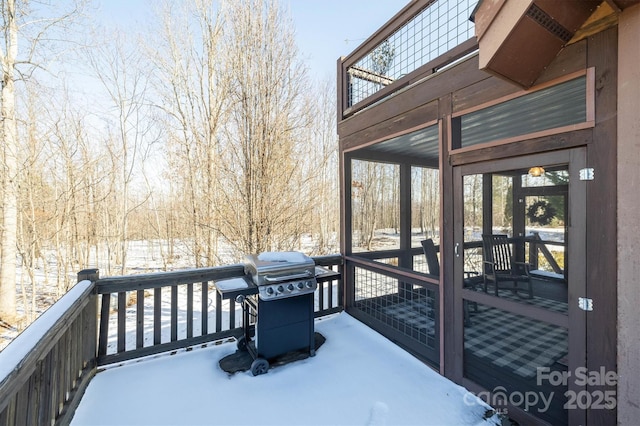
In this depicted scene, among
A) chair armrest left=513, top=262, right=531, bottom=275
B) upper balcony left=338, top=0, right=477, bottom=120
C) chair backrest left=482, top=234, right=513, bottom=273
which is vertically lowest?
chair armrest left=513, top=262, right=531, bottom=275

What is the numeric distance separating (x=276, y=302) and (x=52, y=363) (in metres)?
1.59

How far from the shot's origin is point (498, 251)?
2.36 meters

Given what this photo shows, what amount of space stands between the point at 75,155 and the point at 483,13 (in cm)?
797

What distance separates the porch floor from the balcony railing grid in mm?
3047

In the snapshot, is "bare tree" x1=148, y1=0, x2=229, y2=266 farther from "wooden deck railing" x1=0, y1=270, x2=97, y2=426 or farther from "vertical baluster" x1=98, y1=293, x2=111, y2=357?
"wooden deck railing" x1=0, y1=270, x2=97, y2=426

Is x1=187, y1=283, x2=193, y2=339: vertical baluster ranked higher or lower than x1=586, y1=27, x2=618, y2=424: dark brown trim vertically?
lower

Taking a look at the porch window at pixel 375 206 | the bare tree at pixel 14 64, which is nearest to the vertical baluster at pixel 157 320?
the porch window at pixel 375 206

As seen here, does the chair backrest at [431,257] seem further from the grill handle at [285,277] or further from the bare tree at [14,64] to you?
the bare tree at [14,64]

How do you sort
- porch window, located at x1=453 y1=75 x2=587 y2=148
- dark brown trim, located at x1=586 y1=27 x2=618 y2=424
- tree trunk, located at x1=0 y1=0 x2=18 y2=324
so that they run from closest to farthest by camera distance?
dark brown trim, located at x1=586 y1=27 x2=618 y2=424 → porch window, located at x1=453 y1=75 x2=587 y2=148 → tree trunk, located at x1=0 y1=0 x2=18 y2=324

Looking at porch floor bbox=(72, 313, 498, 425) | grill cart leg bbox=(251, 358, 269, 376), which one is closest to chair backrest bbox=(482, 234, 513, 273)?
porch floor bbox=(72, 313, 498, 425)

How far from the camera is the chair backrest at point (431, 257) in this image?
2921 mm

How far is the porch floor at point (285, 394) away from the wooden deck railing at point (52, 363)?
0.19m

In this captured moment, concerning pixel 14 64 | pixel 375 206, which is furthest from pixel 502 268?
pixel 14 64

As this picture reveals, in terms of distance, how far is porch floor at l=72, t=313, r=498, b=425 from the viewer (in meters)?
2.04
